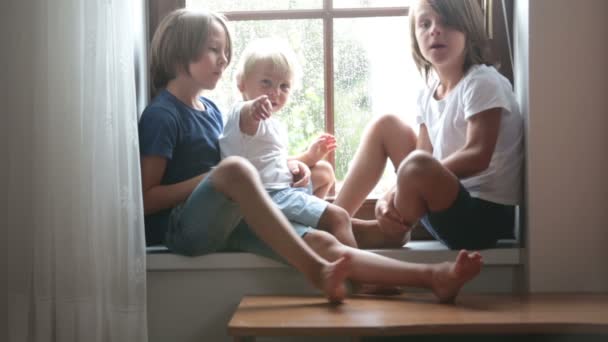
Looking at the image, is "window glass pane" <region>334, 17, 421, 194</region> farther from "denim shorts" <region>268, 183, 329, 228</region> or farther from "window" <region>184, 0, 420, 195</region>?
"denim shorts" <region>268, 183, 329, 228</region>

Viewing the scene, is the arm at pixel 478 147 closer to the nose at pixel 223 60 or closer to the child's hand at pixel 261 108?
the child's hand at pixel 261 108

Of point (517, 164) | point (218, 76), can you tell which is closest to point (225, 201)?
point (218, 76)

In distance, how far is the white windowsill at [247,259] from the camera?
1765mm

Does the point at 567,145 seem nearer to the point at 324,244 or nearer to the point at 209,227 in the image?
the point at 324,244

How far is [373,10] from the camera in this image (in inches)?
80.3

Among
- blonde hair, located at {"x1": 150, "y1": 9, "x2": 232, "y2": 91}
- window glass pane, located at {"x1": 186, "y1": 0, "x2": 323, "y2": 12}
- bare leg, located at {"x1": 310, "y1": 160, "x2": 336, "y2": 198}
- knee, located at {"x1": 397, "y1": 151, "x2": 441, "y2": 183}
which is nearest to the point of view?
knee, located at {"x1": 397, "y1": 151, "x2": 441, "y2": 183}

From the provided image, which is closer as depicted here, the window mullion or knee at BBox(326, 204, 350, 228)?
knee at BBox(326, 204, 350, 228)

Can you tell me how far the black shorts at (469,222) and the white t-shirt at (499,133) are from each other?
0.04 metres

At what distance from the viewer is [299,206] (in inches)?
70.2

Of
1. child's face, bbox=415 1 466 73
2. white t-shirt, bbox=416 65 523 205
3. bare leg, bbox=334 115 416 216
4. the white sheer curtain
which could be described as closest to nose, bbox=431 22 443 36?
child's face, bbox=415 1 466 73

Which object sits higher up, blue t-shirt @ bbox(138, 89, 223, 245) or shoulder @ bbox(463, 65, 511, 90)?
shoulder @ bbox(463, 65, 511, 90)

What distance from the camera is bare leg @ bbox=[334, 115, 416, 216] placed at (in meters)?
1.88

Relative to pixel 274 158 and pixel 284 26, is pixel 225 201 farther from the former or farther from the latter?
pixel 284 26

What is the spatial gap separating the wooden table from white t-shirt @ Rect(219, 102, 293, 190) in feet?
1.04
